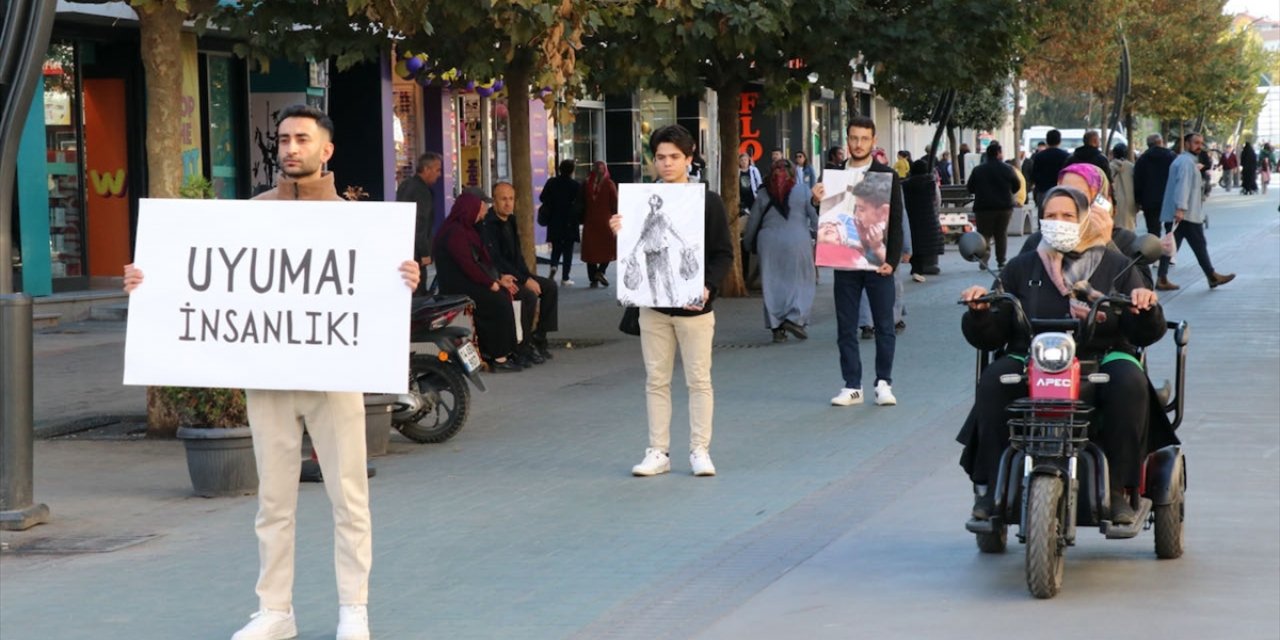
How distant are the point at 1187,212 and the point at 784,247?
21.0 feet

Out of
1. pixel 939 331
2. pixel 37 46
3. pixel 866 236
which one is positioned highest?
pixel 37 46

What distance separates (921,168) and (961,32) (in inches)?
363

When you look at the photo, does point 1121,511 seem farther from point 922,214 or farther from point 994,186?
point 994,186

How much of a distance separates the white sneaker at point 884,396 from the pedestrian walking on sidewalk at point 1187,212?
10.2 m

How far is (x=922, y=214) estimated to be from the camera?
2283 centimetres

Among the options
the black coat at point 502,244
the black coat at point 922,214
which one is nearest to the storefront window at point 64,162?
the black coat at point 502,244

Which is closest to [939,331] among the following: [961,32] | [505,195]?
[961,32]

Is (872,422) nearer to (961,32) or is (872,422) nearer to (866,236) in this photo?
(866,236)

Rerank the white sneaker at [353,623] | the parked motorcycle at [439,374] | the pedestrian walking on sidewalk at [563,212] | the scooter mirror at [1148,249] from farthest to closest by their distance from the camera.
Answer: the pedestrian walking on sidewalk at [563,212]
the parked motorcycle at [439,374]
the scooter mirror at [1148,249]
the white sneaker at [353,623]

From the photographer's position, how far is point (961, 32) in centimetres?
2044

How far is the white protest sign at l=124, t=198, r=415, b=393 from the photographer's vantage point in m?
6.57

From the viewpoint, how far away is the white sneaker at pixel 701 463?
33.6 feet

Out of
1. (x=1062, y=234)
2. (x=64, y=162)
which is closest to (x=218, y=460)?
(x=1062, y=234)

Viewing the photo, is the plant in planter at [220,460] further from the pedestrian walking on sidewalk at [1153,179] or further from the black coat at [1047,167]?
the black coat at [1047,167]
